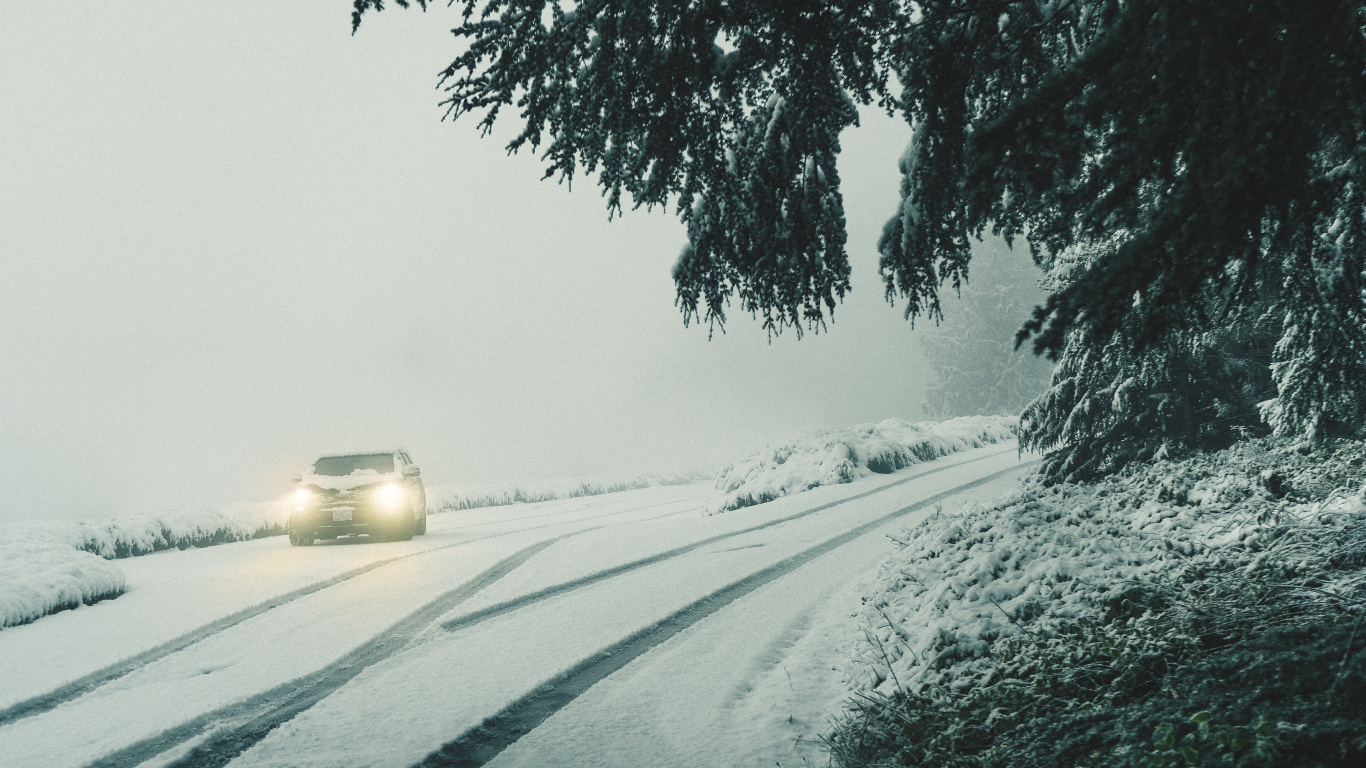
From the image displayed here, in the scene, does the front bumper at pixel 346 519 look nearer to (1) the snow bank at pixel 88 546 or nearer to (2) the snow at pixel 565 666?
(1) the snow bank at pixel 88 546

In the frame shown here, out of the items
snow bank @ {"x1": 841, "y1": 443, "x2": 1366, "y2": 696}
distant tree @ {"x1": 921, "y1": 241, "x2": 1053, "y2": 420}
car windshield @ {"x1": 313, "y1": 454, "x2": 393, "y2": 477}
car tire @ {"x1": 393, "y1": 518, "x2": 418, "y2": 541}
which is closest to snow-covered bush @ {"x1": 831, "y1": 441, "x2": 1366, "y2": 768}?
snow bank @ {"x1": 841, "y1": 443, "x2": 1366, "y2": 696}

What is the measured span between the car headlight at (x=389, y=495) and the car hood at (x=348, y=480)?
131mm

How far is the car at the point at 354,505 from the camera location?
39.4 feet

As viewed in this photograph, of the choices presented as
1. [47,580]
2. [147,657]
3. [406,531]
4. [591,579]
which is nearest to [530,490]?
[406,531]

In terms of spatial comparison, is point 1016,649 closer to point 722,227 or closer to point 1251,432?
point 722,227

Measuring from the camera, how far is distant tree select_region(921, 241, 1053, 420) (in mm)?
53625

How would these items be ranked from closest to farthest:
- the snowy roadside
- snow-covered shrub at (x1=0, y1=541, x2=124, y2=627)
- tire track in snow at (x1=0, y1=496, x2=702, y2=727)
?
1. tire track in snow at (x1=0, y1=496, x2=702, y2=727)
2. snow-covered shrub at (x1=0, y1=541, x2=124, y2=627)
3. the snowy roadside

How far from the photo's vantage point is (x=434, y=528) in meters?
14.6

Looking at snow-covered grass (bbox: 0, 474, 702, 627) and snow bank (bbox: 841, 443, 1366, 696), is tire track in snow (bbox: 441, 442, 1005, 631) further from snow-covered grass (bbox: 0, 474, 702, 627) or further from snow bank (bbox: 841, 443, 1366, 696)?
snow-covered grass (bbox: 0, 474, 702, 627)

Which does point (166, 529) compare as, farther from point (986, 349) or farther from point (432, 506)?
point (986, 349)

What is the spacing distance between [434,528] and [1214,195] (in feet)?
47.5

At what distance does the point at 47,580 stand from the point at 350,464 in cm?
547

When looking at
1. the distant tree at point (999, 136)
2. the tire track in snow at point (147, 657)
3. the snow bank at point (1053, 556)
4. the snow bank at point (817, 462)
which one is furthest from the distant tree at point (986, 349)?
the distant tree at point (999, 136)

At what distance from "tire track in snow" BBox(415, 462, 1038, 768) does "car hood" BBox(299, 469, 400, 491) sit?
747cm
